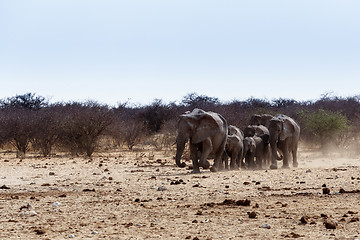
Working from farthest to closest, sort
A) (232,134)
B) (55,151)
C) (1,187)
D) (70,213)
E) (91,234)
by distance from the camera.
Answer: (55,151), (232,134), (1,187), (70,213), (91,234)

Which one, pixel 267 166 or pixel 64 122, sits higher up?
pixel 64 122

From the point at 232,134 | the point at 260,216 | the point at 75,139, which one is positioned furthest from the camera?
→ the point at 75,139

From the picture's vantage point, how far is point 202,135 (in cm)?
1739

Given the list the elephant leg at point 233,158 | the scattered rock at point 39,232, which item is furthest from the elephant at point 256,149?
the scattered rock at point 39,232

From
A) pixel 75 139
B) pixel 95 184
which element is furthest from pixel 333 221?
pixel 75 139

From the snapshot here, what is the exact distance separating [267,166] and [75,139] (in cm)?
1160

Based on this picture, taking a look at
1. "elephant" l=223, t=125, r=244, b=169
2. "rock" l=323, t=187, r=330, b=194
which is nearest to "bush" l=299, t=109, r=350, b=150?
"elephant" l=223, t=125, r=244, b=169

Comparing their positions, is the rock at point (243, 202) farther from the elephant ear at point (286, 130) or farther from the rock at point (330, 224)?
the elephant ear at point (286, 130)

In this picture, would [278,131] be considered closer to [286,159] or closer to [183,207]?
[286,159]

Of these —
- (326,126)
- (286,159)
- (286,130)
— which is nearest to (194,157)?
(286,159)

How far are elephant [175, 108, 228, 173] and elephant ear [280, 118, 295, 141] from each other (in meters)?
3.42

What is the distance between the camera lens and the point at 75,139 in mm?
27953

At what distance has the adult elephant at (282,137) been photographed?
1989 cm

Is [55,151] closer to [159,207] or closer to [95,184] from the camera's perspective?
[95,184]
